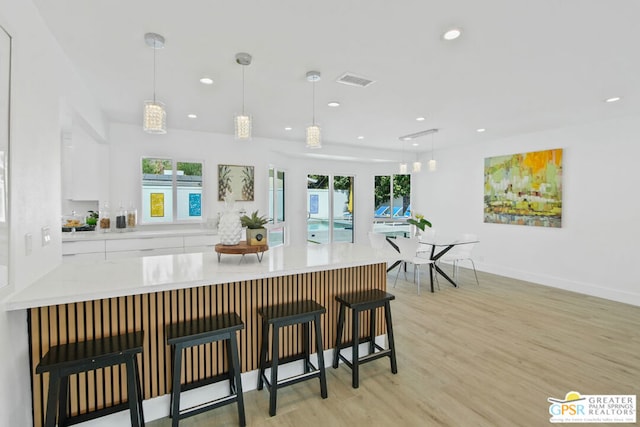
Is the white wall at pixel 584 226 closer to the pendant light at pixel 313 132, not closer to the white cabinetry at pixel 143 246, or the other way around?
the pendant light at pixel 313 132

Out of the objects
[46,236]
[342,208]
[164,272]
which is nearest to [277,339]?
[164,272]

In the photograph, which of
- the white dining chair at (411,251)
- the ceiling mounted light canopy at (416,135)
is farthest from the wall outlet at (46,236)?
the ceiling mounted light canopy at (416,135)

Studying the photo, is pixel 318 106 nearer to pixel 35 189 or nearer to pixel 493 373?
pixel 35 189

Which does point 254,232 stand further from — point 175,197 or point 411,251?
point 411,251

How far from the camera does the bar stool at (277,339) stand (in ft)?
6.73

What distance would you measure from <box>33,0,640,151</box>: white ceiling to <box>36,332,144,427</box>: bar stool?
195 cm

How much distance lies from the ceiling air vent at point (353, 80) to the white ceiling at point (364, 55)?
0.23 ft

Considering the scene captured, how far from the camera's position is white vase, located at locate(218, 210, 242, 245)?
237 cm

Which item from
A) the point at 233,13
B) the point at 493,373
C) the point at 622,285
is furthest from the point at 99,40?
the point at 622,285

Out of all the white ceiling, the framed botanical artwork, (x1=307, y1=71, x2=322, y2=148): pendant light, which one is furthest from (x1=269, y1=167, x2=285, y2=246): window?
(x1=307, y1=71, x2=322, y2=148): pendant light

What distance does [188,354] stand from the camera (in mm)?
2109

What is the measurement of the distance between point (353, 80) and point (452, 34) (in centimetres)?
101

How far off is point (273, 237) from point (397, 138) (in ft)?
10.3

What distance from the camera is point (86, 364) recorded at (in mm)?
1541
